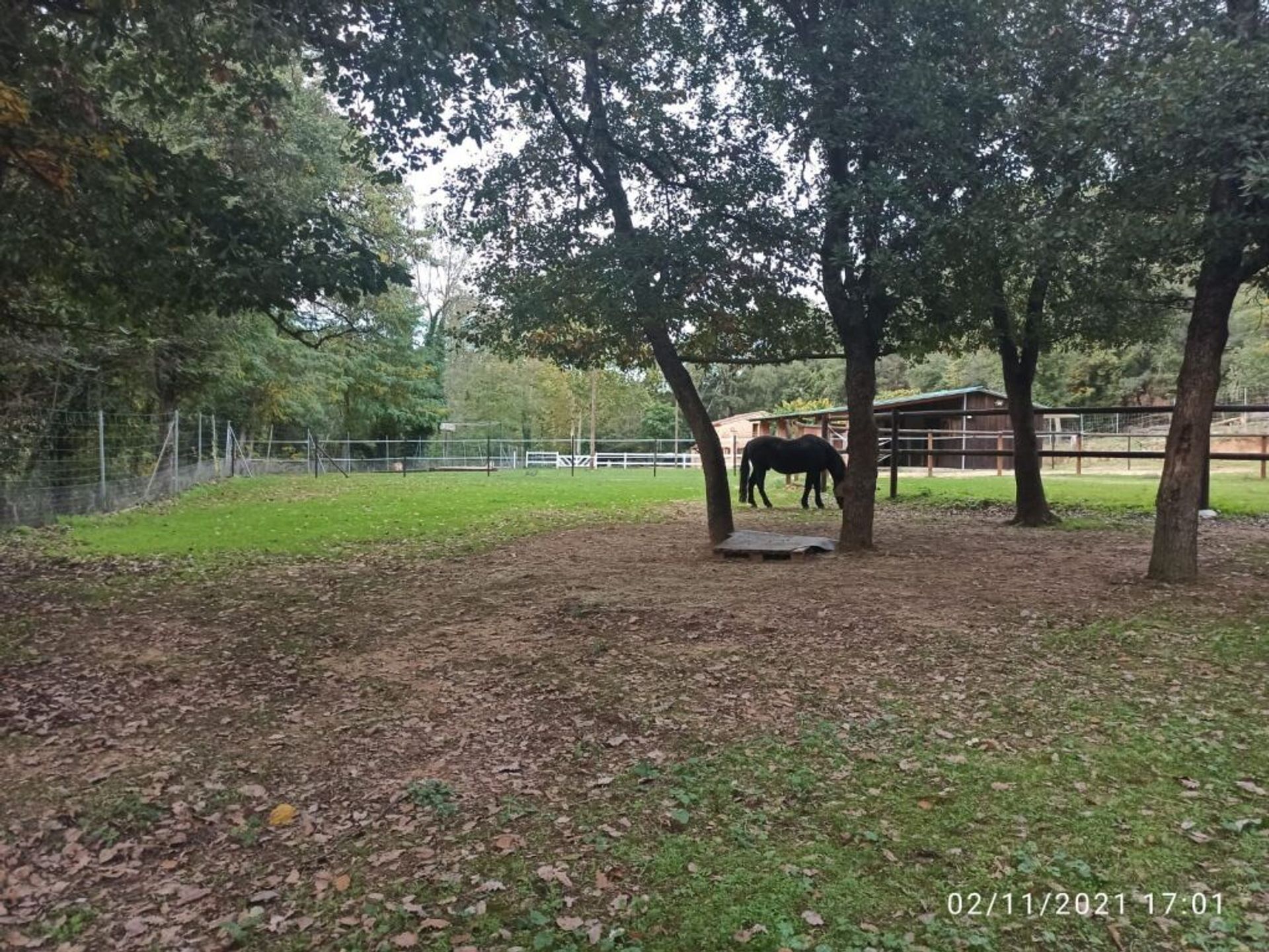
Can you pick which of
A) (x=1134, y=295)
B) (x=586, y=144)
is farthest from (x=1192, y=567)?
(x=586, y=144)

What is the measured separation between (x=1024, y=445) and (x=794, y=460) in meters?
3.57

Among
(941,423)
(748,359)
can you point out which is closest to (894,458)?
(748,359)

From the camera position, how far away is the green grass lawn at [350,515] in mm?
9172

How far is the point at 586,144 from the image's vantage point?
25.1 feet

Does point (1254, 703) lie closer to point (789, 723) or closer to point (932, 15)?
point (789, 723)

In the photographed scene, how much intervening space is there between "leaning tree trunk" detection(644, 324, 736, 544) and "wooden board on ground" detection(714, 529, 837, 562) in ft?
1.31

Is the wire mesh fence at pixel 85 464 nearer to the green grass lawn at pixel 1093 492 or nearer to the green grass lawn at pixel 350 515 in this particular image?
the green grass lawn at pixel 350 515

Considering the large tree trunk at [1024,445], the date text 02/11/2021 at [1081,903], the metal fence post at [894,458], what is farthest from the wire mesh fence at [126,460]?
the large tree trunk at [1024,445]

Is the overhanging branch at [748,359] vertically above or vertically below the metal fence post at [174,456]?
above

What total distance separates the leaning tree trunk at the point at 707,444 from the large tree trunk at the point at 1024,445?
430 cm

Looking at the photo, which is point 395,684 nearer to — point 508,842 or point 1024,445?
point 508,842

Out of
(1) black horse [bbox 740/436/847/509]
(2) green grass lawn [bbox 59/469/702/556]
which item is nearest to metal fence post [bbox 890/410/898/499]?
(1) black horse [bbox 740/436/847/509]

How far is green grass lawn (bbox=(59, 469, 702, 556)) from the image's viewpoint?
9.17 metres

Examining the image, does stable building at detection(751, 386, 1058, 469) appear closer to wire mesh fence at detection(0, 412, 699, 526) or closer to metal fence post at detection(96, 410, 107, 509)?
wire mesh fence at detection(0, 412, 699, 526)
